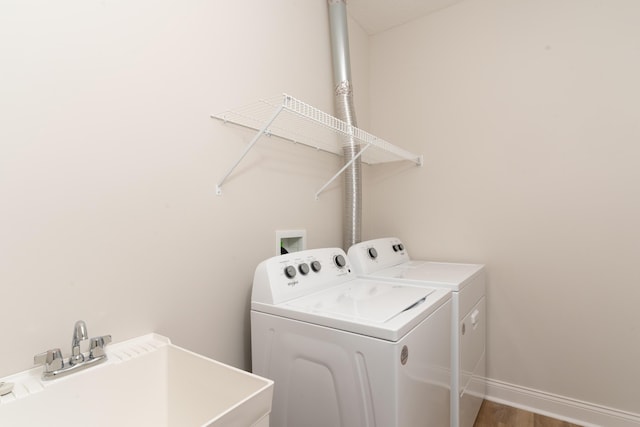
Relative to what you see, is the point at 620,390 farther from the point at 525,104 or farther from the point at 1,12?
the point at 1,12

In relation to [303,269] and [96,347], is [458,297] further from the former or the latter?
[96,347]

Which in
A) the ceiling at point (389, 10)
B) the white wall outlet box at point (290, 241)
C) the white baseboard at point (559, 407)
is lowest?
the white baseboard at point (559, 407)

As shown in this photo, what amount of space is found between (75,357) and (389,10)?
2.70 meters

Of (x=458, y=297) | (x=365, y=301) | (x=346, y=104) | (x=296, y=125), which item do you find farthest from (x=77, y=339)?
(x=346, y=104)

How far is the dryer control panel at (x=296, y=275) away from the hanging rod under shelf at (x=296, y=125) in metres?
0.42

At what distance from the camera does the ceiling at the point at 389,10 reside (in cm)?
227

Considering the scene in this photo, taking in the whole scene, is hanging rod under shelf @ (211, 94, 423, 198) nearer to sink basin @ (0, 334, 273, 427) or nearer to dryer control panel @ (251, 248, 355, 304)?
dryer control panel @ (251, 248, 355, 304)

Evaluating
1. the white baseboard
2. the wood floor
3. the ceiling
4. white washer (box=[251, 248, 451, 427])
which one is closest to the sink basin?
white washer (box=[251, 248, 451, 427])

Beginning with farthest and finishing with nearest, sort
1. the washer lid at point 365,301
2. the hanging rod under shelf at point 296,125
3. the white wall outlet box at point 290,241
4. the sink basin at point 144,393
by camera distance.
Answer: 1. the white wall outlet box at point 290,241
2. the hanging rod under shelf at point 296,125
3. the washer lid at point 365,301
4. the sink basin at point 144,393

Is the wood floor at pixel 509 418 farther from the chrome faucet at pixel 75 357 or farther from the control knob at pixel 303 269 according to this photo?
the chrome faucet at pixel 75 357

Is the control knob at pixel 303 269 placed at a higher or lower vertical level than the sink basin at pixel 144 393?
higher

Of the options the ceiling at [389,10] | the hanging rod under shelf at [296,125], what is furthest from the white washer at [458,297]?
the ceiling at [389,10]

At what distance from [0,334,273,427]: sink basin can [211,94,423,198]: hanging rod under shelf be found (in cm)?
69

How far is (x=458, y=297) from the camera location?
1.47 meters
